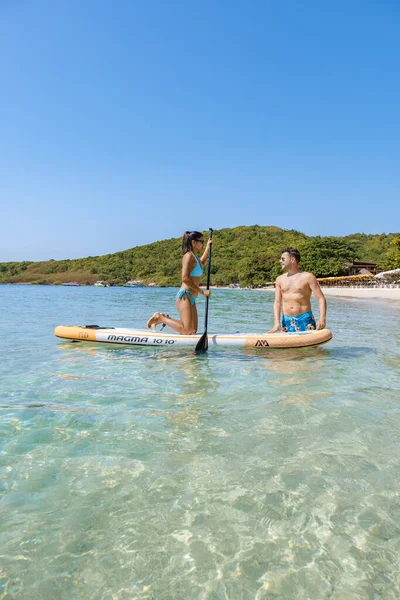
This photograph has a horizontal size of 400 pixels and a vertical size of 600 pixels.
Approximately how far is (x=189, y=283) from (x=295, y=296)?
1892 millimetres

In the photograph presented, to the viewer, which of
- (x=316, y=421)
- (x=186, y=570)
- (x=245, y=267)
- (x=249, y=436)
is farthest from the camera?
(x=245, y=267)

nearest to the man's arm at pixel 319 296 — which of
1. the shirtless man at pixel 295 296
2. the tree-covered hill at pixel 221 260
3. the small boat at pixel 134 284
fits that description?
the shirtless man at pixel 295 296

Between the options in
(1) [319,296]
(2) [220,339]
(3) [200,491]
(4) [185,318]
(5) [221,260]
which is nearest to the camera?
(3) [200,491]

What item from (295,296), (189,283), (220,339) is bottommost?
(220,339)

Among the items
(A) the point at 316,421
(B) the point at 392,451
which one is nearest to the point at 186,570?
(B) the point at 392,451

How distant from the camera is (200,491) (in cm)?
234

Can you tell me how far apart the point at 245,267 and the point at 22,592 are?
100079 mm

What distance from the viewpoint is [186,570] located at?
5.69ft

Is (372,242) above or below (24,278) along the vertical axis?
above

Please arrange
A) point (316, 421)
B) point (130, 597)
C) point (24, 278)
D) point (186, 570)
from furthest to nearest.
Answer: point (24, 278), point (316, 421), point (186, 570), point (130, 597)

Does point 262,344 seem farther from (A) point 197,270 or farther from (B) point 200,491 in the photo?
(B) point 200,491

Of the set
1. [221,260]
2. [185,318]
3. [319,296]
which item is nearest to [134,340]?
[185,318]

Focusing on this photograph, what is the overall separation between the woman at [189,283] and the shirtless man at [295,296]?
1.32 m

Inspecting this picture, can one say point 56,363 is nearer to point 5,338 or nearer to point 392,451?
point 5,338
